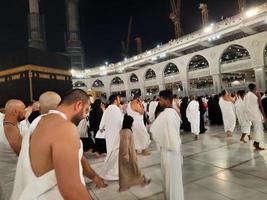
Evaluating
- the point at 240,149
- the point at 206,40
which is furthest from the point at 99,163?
the point at 206,40

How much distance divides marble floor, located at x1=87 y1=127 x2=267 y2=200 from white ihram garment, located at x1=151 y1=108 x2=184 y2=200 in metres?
0.55

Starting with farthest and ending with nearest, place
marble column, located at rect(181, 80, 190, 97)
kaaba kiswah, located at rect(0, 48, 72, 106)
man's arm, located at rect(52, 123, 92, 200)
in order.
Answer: marble column, located at rect(181, 80, 190, 97)
kaaba kiswah, located at rect(0, 48, 72, 106)
man's arm, located at rect(52, 123, 92, 200)

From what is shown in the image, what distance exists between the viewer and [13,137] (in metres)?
2.64

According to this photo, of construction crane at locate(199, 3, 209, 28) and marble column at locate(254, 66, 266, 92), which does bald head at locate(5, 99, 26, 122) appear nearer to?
marble column at locate(254, 66, 266, 92)

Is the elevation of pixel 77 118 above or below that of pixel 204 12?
below

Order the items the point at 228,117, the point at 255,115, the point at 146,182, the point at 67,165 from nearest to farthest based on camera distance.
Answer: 1. the point at 67,165
2. the point at 146,182
3. the point at 255,115
4. the point at 228,117

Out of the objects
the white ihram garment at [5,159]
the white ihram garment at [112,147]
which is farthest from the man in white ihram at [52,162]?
the white ihram garment at [112,147]

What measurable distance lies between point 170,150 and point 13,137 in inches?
70.5

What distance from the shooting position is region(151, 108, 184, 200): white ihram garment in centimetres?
319

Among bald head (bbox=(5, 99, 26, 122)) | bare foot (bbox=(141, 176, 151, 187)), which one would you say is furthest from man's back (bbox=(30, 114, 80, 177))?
bare foot (bbox=(141, 176, 151, 187))

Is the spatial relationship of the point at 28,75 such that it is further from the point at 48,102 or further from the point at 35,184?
the point at 35,184

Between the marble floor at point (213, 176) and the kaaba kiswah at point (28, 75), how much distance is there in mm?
14139

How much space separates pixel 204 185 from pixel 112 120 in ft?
6.49

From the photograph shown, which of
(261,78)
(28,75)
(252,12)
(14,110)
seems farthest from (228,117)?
(261,78)
